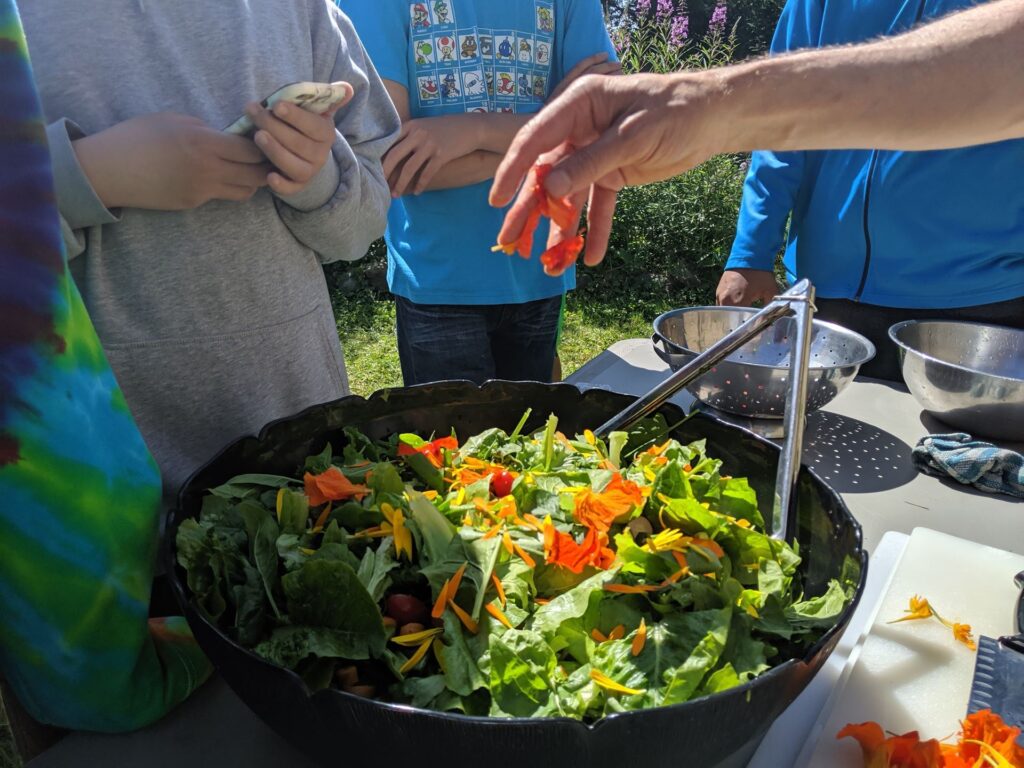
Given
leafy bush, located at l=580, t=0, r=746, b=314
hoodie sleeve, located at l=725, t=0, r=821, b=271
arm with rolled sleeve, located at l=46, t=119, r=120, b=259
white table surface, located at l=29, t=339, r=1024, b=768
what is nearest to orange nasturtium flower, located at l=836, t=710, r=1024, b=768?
white table surface, located at l=29, t=339, r=1024, b=768

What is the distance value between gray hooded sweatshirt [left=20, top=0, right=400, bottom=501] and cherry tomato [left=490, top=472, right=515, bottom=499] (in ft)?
1.63

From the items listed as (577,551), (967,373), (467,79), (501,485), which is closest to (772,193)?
(967,373)

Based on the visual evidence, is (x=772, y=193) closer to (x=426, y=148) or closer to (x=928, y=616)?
(x=426, y=148)

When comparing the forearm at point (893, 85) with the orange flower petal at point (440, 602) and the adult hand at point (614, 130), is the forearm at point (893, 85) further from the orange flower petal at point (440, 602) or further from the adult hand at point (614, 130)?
the orange flower petal at point (440, 602)

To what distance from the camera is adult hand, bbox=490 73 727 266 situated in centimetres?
107

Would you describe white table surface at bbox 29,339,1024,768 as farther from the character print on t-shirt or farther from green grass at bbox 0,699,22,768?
the character print on t-shirt

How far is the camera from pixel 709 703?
0.63m

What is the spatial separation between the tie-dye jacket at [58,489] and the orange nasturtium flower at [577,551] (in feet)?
1.62

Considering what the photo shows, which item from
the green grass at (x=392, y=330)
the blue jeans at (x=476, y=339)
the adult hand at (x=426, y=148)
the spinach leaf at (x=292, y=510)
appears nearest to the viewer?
the spinach leaf at (x=292, y=510)

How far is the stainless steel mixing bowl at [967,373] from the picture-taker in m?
1.58

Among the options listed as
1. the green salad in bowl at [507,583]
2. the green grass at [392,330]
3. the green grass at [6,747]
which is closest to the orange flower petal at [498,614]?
the green salad in bowl at [507,583]

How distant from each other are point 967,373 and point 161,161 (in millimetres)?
1670

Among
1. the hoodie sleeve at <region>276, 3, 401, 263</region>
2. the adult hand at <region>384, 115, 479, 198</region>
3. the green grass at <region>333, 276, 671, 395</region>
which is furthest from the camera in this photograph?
the green grass at <region>333, 276, 671, 395</region>

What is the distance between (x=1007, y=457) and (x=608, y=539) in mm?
1073
